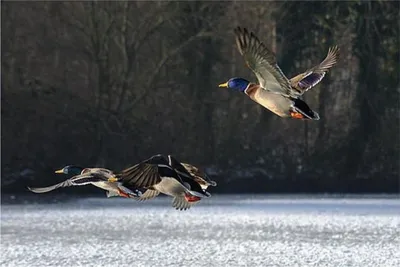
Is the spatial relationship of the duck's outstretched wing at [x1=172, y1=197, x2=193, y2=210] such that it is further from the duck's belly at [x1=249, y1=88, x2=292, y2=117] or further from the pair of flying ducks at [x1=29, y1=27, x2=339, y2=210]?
the duck's belly at [x1=249, y1=88, x2=292, y2=117]

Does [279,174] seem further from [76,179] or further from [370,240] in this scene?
[76,179]

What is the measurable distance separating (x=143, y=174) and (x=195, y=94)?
23.6 metres

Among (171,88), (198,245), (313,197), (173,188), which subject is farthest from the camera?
(171,88)

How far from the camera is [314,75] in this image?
3996mm

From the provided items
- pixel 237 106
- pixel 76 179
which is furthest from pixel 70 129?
pixel 76 179

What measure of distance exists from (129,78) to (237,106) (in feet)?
8.79

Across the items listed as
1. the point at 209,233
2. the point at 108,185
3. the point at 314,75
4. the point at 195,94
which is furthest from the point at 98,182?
the point at 195,94

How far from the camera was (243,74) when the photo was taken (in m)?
25.2

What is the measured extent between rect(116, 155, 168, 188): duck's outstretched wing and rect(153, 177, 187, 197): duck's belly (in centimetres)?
3

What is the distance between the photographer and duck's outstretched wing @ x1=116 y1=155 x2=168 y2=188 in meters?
3.31

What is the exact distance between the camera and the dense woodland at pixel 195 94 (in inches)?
997

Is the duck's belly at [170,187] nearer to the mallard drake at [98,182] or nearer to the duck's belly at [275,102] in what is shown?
the mallard drake at [98,182]

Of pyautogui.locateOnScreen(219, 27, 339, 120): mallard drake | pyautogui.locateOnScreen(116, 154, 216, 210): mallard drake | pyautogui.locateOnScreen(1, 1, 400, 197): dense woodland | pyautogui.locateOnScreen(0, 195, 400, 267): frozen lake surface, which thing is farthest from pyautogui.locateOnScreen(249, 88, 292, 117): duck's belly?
pyautogui.locateOnScreen(1, 1, 400, 197): dense woodland

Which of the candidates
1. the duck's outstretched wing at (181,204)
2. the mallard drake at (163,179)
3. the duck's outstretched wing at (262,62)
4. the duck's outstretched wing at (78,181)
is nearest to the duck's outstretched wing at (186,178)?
the mallard drake at (163,179)
